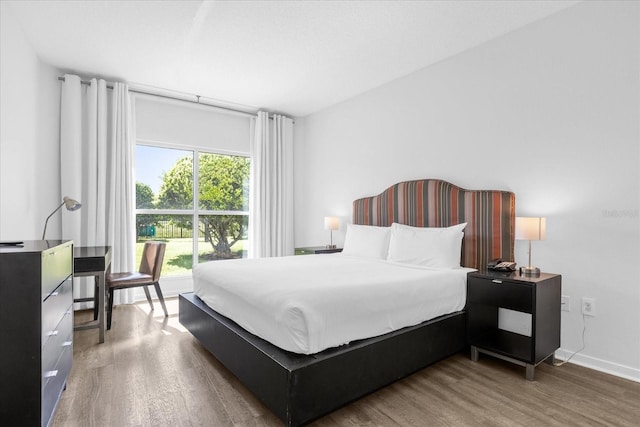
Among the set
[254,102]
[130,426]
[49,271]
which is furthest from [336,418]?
[254,102]

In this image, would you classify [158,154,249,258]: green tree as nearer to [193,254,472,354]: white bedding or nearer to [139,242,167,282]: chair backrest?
[139,242,167,282]: chair backrest

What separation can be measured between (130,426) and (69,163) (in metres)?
3.13

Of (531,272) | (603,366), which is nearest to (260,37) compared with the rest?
(531,272)

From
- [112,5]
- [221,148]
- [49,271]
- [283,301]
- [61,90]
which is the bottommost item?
[283,301]

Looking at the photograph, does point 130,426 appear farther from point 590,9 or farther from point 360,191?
point 590,9

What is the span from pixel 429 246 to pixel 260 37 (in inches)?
92.9

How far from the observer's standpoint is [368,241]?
3711mm

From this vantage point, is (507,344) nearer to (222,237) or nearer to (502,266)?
(502,266)

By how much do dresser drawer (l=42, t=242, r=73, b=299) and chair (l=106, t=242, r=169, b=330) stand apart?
1305 millimetres

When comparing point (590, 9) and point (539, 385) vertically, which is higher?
point (590, 9)

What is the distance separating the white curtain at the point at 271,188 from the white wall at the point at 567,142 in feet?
7.28

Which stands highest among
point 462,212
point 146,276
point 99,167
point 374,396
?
point 99,167

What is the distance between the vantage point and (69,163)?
3.78 m

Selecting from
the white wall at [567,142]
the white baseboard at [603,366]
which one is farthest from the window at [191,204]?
the white baseboard at [603,366]
